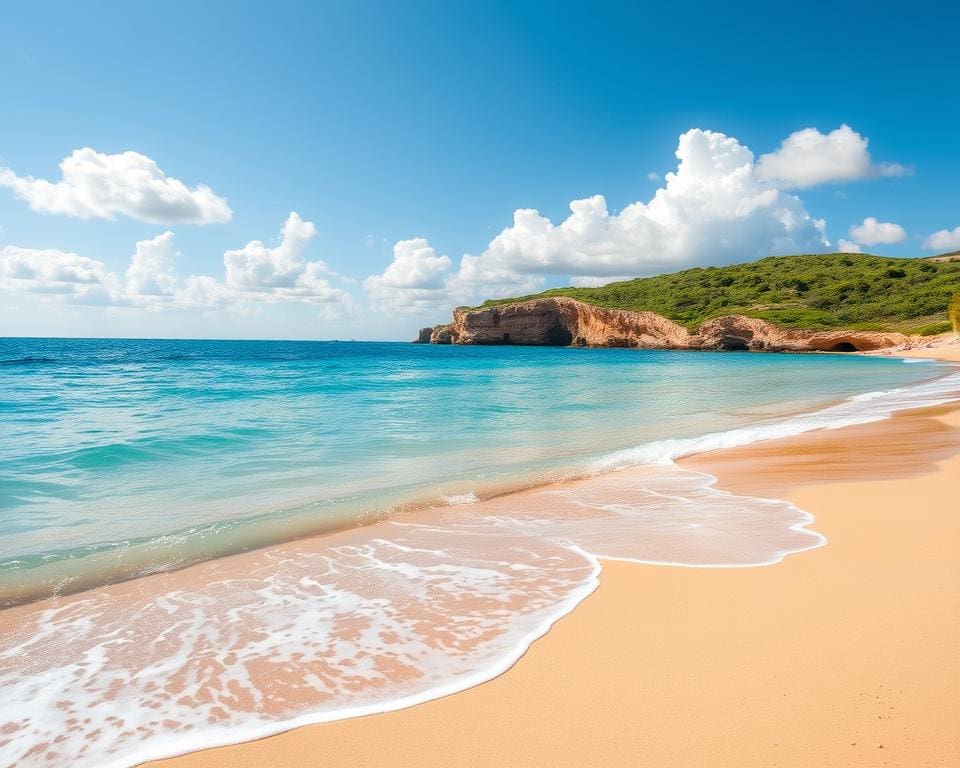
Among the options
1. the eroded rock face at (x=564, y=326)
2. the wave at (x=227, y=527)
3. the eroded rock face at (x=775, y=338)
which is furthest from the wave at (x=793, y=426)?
the eroded rock face at (x=564, y=326)

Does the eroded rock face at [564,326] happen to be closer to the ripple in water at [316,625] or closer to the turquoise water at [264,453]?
the turquoise water at [264,453]

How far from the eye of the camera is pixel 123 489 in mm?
8406

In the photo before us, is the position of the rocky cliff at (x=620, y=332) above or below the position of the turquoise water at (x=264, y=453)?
above

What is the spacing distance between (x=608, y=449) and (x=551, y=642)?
8.27m

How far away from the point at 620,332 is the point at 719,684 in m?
90.6

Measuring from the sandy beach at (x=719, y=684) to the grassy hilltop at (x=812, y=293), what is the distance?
241 feet

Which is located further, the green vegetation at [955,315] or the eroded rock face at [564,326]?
the eroded rock face at [564,326]

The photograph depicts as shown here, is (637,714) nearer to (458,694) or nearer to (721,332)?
(458,694)

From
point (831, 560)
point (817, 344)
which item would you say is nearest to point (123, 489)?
point (831, 560)

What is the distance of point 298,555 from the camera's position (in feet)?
17.9

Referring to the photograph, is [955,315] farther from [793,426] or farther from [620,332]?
[793,426]

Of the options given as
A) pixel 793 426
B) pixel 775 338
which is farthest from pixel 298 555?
pixel 775 338

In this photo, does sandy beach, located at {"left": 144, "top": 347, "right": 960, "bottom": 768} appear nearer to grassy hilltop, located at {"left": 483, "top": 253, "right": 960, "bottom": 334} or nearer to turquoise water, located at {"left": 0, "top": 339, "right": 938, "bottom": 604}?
turquoise water, located at {"left": 0, "top": 339, "right": 938, "bottom": 604}

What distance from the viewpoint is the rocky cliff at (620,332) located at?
67.6 m
